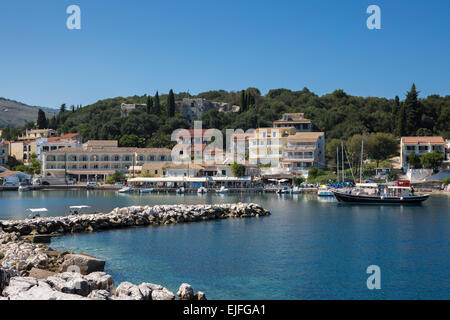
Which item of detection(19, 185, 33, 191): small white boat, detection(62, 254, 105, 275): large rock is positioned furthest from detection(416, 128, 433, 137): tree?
detection(62, 254, 105, 275): large rock

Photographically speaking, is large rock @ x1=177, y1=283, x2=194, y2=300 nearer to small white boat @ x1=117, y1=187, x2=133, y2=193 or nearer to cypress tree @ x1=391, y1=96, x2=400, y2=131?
small white boat @ x1=117, y1=187, x2=133, y2=193

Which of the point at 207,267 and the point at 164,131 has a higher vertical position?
the point at 164,131

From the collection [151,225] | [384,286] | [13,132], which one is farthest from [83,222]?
[13,132]

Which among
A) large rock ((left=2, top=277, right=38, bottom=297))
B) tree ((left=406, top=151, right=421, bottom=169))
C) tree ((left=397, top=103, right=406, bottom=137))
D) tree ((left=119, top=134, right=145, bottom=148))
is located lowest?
large rock ((left=2, top=277, right=38, bottom=297))

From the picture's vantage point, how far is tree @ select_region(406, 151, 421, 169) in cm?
6681

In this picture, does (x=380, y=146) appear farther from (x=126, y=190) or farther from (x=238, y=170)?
(x=126, y=190)

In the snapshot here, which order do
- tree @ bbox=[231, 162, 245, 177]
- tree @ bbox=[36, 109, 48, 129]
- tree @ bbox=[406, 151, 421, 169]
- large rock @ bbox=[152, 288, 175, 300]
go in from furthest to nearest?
tree @ bbox=[36, 109, 48, 129]
tree @ bbox=[231, 162, 245, 177]
tree @ bbox=[406, 151, 421, 169]
large rock @ bbox=[152, 288, 175, 300]

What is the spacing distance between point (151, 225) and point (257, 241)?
8831 mm

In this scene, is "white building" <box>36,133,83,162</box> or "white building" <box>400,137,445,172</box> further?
"white building" <box>36,133,83,162</box>

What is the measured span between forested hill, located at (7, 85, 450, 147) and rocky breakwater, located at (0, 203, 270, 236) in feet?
161

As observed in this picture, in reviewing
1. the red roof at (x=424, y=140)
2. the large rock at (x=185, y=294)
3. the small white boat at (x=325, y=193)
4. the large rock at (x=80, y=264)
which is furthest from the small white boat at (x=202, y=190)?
the large rock at (x=185, y=294)

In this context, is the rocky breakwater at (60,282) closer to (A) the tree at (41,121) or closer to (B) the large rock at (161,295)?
(B) the large rock at (161,295)

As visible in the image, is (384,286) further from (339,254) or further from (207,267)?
(207,267)

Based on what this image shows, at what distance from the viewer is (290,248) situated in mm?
23297
